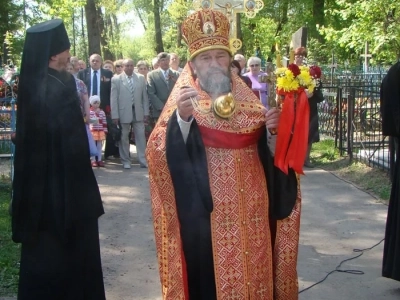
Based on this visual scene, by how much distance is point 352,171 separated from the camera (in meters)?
11.2

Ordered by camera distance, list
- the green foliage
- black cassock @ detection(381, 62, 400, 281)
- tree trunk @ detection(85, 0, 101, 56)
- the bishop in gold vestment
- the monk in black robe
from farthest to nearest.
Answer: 1. tree trunk @ detection(85, 0, 101, 56)
2. the green foliage
3. black cassock @ detection(381, 62, 400, 281)
4. the monk in black robe
5. the bishop in gold vestment

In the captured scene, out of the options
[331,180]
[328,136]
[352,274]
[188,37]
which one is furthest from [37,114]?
[328,136]

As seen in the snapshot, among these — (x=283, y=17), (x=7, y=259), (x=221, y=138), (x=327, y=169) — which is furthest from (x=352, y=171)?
(x=283, y=17)

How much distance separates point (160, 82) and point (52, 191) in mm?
7953

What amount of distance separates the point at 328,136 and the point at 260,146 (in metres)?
10.9

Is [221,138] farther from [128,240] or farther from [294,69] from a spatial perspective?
[128,240]

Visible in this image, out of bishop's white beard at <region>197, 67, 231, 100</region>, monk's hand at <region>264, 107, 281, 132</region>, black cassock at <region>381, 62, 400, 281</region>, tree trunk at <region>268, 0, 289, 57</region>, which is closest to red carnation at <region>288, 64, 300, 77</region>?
monk's hand at <region>264, 107, 281, 132</region>

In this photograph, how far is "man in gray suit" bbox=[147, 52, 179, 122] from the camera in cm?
1202

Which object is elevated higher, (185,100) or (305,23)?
(305,23)

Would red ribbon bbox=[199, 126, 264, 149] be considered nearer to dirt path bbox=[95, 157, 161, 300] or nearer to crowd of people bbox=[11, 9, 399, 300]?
crowd of people bbox=[11, 9, 399, 300]

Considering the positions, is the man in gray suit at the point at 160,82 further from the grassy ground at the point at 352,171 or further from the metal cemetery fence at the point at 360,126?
the metal cemetery fence at the point at 360,126

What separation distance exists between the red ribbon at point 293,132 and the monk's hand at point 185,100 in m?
0.50

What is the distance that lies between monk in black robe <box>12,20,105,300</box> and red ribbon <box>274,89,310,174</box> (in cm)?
131

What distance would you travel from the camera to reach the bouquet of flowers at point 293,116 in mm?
3594
